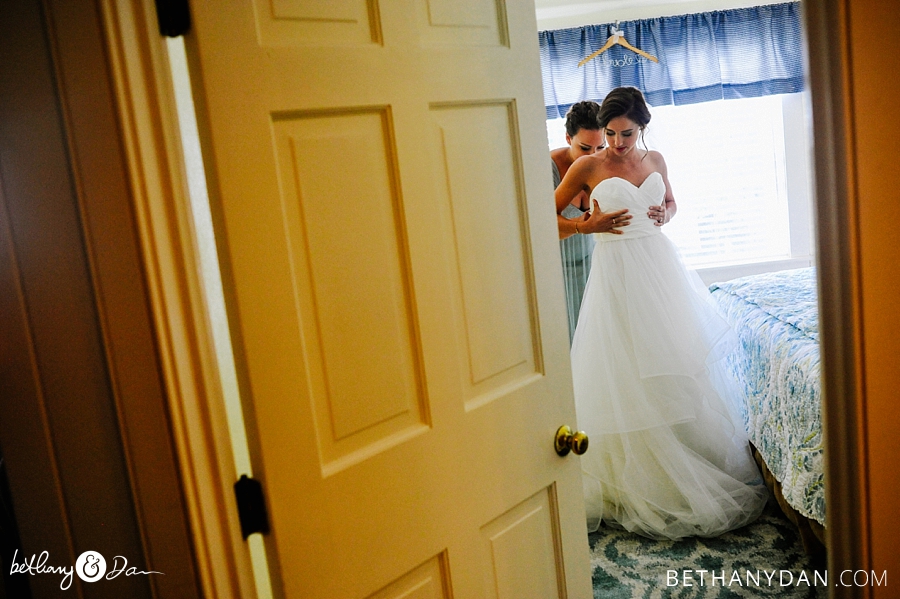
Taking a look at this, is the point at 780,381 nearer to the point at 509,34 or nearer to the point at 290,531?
the point at 509,34

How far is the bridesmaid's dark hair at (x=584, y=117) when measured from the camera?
3.04m

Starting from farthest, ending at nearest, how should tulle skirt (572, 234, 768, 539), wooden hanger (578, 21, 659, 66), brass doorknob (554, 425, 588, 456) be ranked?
wooden hanger (578, 21, 659, 66) → tulle skirt (572, 234, 768, 539) → brass doorknob (554, 425, 588, 456)

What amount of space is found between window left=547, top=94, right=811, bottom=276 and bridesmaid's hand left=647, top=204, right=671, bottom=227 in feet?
5.16

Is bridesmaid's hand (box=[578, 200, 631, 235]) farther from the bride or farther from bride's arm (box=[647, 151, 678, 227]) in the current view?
bride's arm (box=[647, 151, 678, 227])

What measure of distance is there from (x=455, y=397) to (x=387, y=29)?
0.62m

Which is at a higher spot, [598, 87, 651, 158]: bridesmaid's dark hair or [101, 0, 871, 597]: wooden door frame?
[598, 87, 651, 158]: bridesmaid's dark hair

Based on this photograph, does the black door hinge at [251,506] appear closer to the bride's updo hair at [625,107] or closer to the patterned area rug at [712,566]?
the patterned area rug at [712,566]

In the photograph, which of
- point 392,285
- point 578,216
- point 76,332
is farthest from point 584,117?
point 76,332

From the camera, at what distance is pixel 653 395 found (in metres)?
2.64

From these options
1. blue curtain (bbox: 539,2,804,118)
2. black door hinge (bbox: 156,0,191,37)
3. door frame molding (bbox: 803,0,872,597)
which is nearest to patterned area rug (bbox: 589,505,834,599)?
door frame molding (bbox: 803,0,872,597)

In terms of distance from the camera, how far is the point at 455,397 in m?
1.16

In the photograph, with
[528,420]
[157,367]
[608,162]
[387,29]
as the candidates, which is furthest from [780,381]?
[157,367]

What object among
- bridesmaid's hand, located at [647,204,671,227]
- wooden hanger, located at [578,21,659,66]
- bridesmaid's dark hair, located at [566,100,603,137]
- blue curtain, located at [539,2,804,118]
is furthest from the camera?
blue curtain, located at [539,2,804,118]

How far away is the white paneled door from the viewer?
0.91 m
